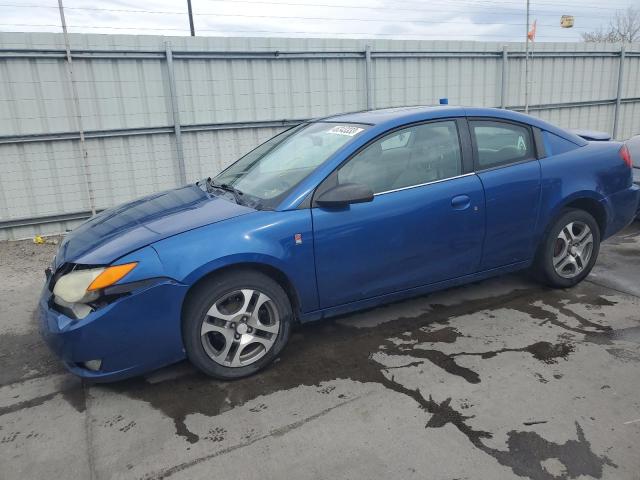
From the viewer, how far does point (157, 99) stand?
24.5ft

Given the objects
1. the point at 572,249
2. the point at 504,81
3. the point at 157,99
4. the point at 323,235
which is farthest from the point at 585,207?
the point at 504,81

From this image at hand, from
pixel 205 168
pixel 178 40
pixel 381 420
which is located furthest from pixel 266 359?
pixel 178 40

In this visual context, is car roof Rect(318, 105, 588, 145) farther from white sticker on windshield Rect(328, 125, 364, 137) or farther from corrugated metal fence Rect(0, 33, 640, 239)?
corrugated metal fence Rect(0, 33, 640, 239)

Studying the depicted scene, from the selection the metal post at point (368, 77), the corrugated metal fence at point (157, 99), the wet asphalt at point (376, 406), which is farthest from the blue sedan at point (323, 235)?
the metal post at point (368, 77)

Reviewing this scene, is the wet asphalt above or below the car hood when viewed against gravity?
below

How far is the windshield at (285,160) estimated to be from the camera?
3463 millimetres

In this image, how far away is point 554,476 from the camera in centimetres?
224

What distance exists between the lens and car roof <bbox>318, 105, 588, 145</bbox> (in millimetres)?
3697

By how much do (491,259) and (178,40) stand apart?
5678 millimetres

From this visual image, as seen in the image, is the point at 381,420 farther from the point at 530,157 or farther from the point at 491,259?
the point at 530,157

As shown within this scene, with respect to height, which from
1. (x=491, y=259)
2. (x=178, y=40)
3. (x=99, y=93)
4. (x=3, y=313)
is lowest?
(x=3, y=313)

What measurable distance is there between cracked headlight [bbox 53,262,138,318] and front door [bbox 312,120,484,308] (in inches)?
46.5

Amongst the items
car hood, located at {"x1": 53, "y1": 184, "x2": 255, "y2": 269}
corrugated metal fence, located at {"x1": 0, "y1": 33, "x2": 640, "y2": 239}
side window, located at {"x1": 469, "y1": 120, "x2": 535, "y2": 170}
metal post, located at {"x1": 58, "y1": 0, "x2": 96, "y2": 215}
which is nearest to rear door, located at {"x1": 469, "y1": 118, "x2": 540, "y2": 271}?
side window, located at {"x1": 469, "y1": 120, "x2": 535, "y2": 170}

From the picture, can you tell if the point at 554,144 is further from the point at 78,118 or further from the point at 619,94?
the point at 619,94
